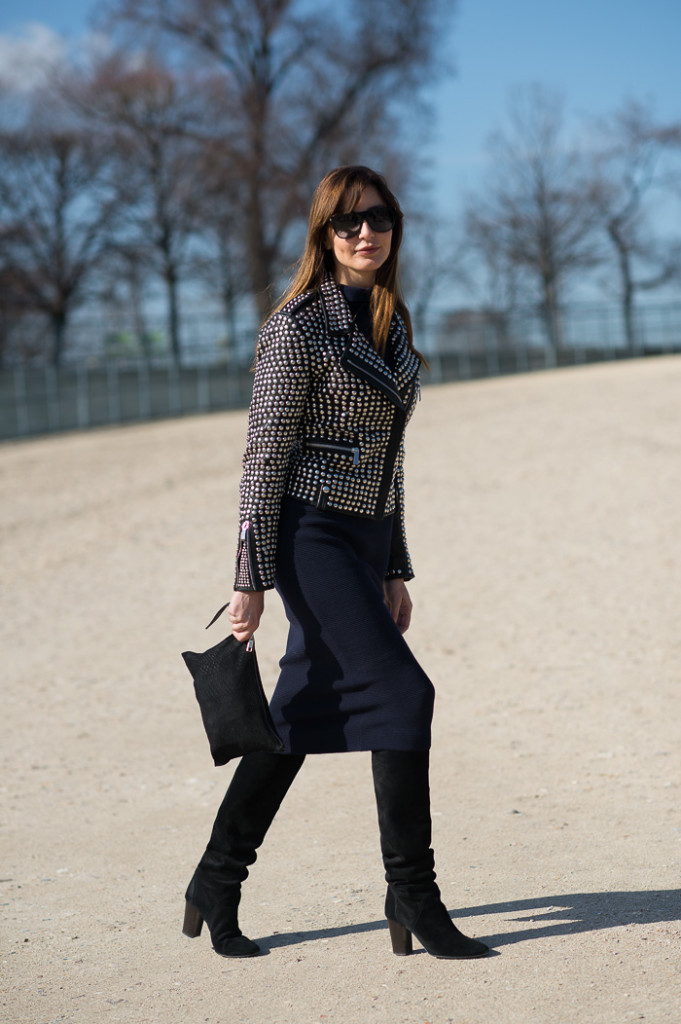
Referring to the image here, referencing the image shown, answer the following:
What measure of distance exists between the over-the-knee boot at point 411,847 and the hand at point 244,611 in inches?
17.2

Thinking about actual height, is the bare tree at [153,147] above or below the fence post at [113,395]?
above

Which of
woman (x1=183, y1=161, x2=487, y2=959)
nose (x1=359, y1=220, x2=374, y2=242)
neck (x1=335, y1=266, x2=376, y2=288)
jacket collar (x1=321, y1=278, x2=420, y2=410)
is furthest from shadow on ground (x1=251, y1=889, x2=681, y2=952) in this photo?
nose (x1=359, y1=220, x2=374, y2=242)

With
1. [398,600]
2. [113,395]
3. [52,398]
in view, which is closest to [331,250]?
[398,600]

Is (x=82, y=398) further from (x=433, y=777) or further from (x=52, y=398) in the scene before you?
(x=433, y=777)

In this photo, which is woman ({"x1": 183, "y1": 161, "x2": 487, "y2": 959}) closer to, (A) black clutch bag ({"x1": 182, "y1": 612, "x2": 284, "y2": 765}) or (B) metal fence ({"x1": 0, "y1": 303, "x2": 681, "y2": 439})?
(A) black clutch bag ({"x1": 182, "y1": 612, "x2": 284, "y2": 765})

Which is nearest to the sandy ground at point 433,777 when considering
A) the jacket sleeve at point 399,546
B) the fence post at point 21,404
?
the jacket sleeve at point 399,546

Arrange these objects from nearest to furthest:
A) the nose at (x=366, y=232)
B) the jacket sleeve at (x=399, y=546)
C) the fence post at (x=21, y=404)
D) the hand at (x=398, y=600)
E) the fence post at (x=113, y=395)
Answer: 1. the nose at (x=366, y=232)
2. the jacket sleeve at (x=399, y=546)
3. the hand at (x=398, y=600)
4. the fence post at (x=21, y=404)
5. the fence post at (x=113, y=395)

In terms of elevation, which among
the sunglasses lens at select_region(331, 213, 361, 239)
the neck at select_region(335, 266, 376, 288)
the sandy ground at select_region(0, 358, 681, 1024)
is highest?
the sunglasses lens at select_region(331, 213, 361, 239)

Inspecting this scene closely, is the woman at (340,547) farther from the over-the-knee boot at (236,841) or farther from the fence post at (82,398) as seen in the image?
the fence post at (82,398)

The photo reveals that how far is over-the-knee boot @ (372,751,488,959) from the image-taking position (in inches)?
120

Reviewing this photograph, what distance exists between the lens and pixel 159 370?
27.5m

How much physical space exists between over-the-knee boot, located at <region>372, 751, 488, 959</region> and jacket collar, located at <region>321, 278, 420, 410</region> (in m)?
0.89

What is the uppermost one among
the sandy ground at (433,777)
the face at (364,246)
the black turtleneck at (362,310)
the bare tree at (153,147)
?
the bare tree at (153,147)

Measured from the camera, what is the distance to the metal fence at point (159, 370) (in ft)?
82.9
